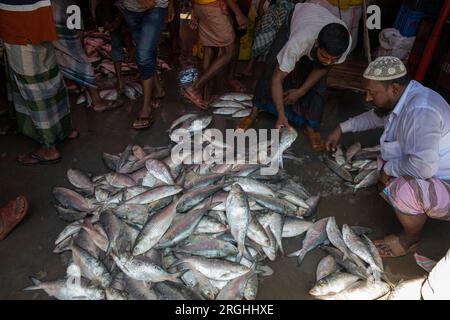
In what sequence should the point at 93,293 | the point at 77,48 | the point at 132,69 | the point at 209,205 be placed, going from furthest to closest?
the point at 132,69
the point at 77,48
the point at 209,205
the point at 93,293

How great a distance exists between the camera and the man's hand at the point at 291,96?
3.84m

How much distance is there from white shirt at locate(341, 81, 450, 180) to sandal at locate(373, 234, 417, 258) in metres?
0.49

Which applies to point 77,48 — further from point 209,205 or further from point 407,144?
point 407,144

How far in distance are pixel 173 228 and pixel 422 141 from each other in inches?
67.8

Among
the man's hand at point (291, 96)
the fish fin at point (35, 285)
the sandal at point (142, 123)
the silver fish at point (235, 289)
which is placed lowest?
the fish fin at point (35, 285)

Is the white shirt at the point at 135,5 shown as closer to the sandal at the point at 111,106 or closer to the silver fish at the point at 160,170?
the sandal at the point at 111,106

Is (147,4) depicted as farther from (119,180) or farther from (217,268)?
(217,268)

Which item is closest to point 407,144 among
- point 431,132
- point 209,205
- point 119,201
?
point 431,132

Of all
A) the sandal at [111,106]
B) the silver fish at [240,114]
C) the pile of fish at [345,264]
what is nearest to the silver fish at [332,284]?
the pile of fish at [345,264]

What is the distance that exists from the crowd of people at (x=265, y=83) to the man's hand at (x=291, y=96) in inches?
0.4

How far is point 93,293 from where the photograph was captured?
2322mm

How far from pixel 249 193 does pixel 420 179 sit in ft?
3.94

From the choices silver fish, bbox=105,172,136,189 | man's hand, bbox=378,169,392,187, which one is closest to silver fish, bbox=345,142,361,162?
man's hand, bbox=378,169,392,187

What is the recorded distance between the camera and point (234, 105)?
441 centimetres
